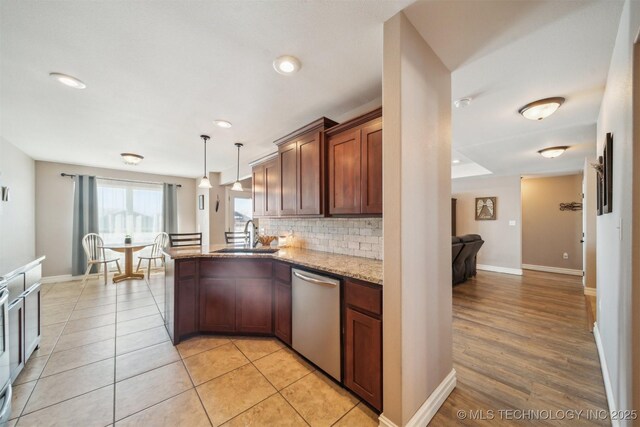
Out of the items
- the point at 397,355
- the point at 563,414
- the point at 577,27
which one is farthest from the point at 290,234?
the point at 577,27

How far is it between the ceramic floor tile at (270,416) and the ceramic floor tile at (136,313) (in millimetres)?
2519

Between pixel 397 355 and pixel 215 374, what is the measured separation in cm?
155

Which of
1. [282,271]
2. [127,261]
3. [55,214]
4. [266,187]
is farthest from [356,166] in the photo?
[55,214]

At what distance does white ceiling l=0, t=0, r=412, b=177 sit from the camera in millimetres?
1350

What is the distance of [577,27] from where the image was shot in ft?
4.71

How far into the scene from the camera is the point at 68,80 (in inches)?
77.3

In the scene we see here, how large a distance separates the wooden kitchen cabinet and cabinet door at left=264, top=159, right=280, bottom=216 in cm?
183

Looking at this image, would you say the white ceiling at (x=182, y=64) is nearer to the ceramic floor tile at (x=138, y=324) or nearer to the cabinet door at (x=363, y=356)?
the cabinet door at (x=363, y=356)

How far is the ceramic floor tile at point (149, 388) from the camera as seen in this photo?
5.34 feet

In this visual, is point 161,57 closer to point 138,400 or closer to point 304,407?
point 138,400

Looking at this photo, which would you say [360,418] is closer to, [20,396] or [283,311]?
[283,311]

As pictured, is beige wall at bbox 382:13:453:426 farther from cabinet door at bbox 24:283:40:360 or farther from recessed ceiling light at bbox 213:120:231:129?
cabinet door at bbox 24:283:40:360

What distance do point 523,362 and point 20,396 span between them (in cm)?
404

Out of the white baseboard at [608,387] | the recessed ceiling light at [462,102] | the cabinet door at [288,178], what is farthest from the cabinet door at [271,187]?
the white baseboard at [608,387]
